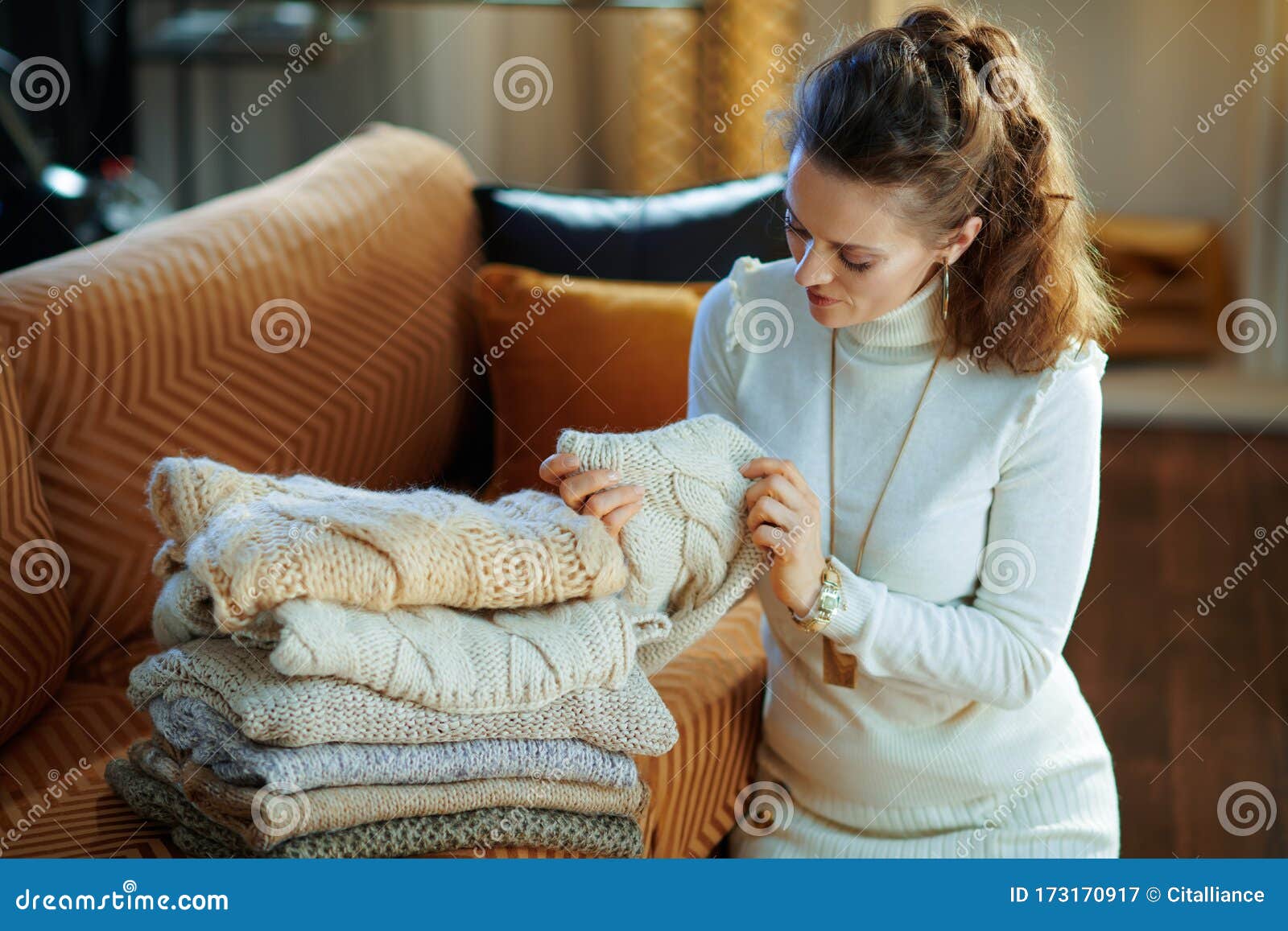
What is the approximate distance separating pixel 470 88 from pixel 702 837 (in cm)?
313

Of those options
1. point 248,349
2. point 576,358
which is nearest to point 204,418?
point 248,349

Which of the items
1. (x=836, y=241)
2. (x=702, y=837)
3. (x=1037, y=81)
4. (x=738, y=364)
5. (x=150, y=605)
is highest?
(x=1037, y=81)

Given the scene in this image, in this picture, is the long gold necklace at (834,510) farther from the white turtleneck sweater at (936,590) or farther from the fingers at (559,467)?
the fingers at (559,467)

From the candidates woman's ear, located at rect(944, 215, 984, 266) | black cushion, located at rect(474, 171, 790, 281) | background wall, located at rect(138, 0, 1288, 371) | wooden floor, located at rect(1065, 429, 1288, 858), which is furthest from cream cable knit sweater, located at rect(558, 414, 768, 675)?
background wall, located at rect(138, 0, 1288, 371)

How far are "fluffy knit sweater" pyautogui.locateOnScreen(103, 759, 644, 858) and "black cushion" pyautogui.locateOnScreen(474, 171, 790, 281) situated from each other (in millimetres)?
1038

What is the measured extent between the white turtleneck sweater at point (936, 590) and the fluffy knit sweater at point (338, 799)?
0.31 metres

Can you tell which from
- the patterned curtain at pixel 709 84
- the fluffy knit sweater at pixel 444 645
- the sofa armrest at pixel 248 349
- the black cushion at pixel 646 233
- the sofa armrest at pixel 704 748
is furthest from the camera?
the patterned curtain at pixel 709 84

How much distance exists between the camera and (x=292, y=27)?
309cm

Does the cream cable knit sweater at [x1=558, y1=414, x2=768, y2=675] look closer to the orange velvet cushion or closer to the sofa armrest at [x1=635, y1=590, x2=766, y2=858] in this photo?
the sofa armrest at [x1=635, y1=590, x2=766, y2=858]

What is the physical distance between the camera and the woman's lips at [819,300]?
4.01ft

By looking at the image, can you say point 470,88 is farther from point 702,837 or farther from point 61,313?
point 702,837

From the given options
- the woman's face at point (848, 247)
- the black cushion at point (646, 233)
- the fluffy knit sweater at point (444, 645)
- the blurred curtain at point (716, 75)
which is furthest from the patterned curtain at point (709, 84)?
the fluffy knit sweater at point (444, 645)

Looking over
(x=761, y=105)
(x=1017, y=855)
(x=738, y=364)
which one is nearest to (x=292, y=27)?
(x=761, y=105)

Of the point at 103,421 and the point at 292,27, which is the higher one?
the point at 292,27
